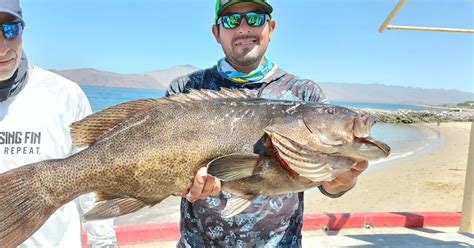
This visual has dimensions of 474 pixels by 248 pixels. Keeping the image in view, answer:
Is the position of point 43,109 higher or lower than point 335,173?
higher

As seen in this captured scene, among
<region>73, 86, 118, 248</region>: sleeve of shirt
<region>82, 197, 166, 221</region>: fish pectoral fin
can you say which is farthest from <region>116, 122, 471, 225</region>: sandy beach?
<region>82, 197, 166, 221</region>: fish pectoral fin

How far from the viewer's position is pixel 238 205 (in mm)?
2588

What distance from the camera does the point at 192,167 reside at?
249cm

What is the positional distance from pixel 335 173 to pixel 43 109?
72.2 inches

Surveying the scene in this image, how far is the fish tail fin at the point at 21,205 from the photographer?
7.57ft

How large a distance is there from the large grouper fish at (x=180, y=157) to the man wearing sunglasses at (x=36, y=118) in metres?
0.44

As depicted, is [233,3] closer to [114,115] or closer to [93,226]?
[114,115]

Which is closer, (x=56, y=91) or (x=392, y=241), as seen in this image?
(x=56, y=91)

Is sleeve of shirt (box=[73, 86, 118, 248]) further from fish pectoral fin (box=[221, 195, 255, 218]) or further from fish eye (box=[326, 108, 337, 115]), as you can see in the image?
fish eye (box=[326, 108, 337, 115])

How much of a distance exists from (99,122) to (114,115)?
3.6 inches

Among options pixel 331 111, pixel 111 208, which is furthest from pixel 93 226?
pixel 331 111

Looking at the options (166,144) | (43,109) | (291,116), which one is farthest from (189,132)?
(43,109)

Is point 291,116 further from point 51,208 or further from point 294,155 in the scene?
point 51,208

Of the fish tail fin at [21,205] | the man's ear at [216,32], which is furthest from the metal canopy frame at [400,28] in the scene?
→ the fish tail fin at [21,205]
